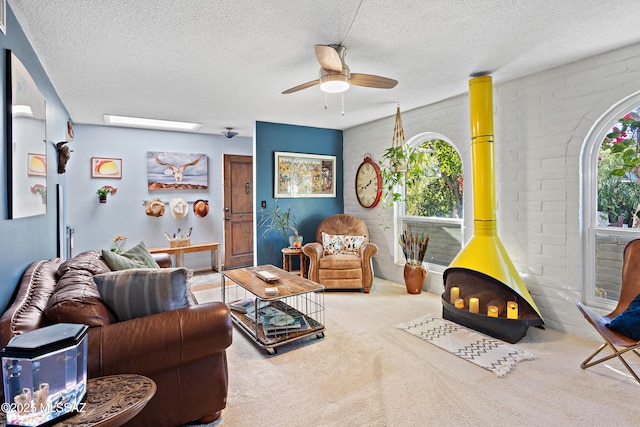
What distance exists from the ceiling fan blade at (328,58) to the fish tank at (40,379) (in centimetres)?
188

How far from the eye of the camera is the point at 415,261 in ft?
13.7

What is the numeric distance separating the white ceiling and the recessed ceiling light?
94cm

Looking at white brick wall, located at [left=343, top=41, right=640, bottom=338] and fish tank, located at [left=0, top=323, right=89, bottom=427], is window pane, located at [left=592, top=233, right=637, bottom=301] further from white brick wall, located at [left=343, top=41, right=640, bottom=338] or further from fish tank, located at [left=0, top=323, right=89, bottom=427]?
fish tank, located at [left=0, top=323, right=89, bottom=427]

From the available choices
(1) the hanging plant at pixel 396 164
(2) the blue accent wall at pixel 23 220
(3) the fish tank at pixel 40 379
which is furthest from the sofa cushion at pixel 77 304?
(1) the hanging plant at pixel 396 164

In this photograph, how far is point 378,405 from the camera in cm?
195

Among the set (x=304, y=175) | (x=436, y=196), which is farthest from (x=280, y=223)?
(x=436, y=196)

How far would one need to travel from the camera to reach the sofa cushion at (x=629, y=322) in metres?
2.05

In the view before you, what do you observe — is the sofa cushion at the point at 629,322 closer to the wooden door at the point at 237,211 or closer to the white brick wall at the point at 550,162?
the white brick wall at the point at 550,162

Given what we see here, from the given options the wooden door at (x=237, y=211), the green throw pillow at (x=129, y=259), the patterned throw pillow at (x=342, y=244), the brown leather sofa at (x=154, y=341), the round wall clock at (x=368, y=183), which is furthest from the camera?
the wooden door at (x=237, y=211)

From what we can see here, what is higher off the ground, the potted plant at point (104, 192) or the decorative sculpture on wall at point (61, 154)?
the decorative sculpture on wall at point (61, 154)

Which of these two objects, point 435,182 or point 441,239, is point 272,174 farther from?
point 441,239

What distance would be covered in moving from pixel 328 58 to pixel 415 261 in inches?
114

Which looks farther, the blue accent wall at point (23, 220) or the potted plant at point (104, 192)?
the potted plant at point (104, 192)

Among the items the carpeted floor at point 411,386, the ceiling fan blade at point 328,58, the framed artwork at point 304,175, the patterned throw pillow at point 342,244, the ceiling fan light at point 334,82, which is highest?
the ceiling fan blade at point 328,58
